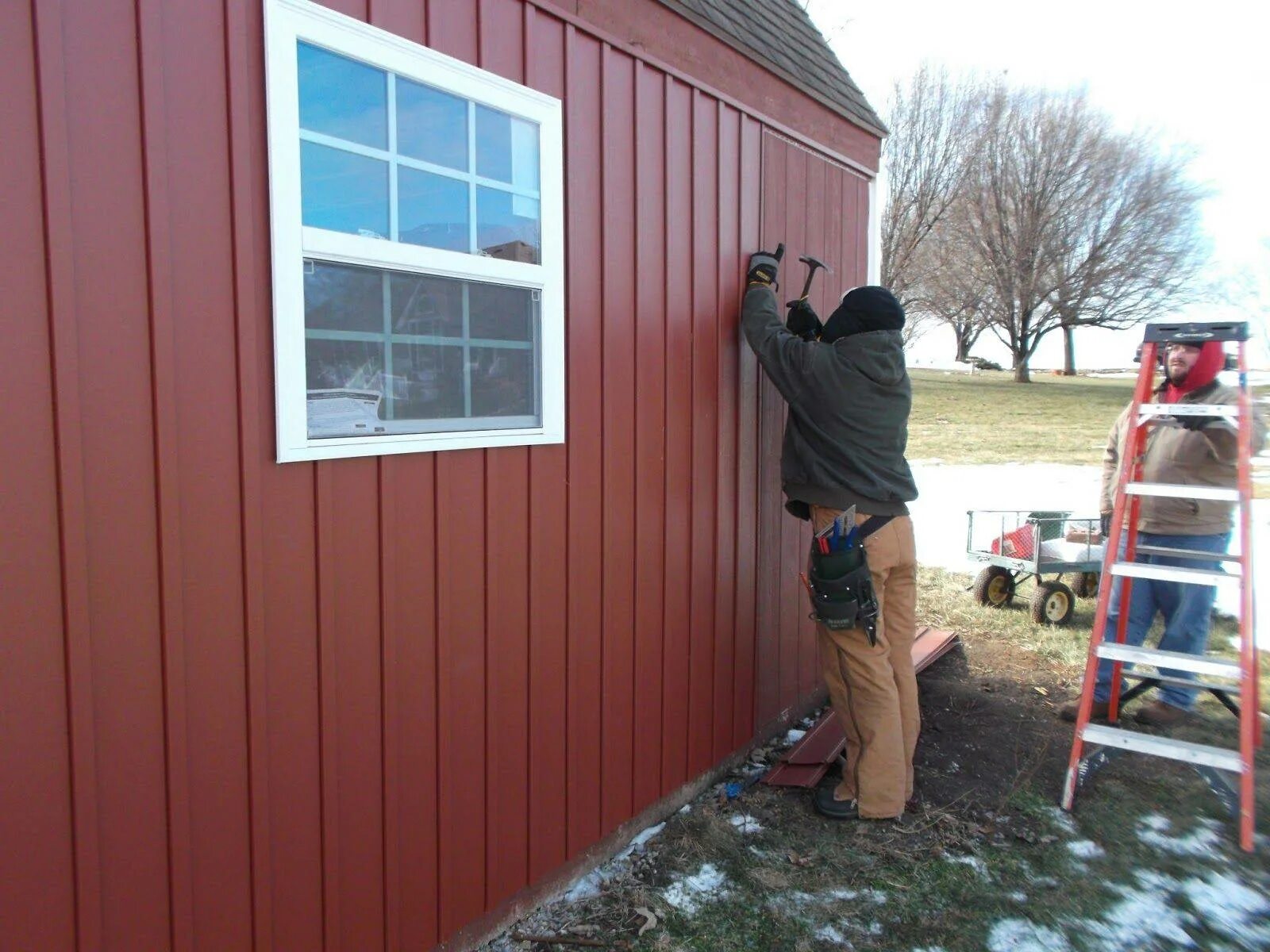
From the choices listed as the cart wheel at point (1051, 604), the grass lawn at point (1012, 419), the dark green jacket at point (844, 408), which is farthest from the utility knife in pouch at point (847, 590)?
the grass lawn at point (1012, 419)

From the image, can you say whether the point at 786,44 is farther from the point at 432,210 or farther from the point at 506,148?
the point at 432,210

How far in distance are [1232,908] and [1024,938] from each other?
778 millimetres

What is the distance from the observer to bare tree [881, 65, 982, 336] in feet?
77.3

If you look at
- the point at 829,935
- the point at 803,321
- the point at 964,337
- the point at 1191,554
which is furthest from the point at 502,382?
the point at 964,337

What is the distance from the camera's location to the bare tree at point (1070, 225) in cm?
2789

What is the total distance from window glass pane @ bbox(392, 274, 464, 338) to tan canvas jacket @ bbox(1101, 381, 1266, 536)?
120 inches

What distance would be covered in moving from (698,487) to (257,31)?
2.21 meters

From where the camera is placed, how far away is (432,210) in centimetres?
241

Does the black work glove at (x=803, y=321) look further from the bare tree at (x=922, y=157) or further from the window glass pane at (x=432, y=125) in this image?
the bare tree at (x=922, y=157)

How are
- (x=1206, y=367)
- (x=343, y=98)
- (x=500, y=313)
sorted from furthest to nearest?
(x=1206, y=367)
(x=500, y=313)
(x=343, y=98)

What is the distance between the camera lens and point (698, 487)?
360 cm

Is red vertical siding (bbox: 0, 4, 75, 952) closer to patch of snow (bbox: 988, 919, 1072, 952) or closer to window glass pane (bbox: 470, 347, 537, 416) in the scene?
window glass pane (bbox: 470, 347, 537, 416)

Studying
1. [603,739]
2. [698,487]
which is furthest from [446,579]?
[698,487]

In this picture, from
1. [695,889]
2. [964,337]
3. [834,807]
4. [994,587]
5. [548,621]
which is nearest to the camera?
[548,621]
